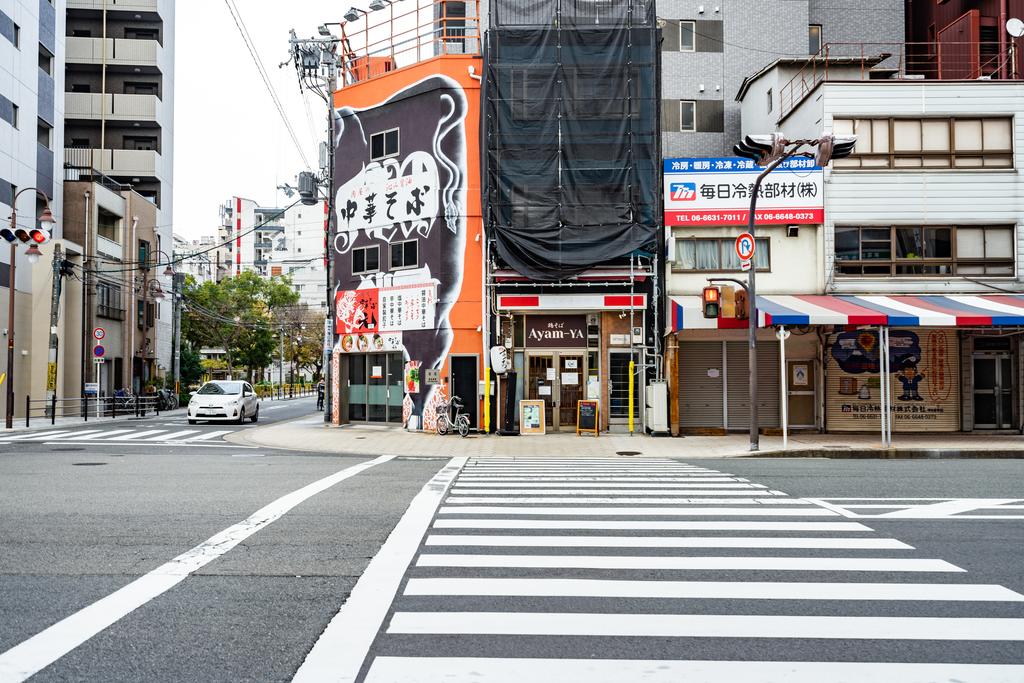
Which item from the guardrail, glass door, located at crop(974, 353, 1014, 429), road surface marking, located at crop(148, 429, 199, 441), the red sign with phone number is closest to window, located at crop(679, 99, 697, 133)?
the red sign with phone number

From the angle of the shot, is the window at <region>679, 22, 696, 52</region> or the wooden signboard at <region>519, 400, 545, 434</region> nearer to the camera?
the wooden signboard at <region>519, 400, 545, 434</region>

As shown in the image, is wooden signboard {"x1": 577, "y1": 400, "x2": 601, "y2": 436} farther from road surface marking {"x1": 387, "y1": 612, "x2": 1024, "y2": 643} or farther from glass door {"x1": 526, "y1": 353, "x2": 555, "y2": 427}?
road surface marking {"x1": 387, "y1": 612, "x2": 1024, "y2": 643}

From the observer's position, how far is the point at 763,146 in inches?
689

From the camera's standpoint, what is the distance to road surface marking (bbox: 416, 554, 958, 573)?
677 centimetres

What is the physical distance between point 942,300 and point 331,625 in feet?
71.7

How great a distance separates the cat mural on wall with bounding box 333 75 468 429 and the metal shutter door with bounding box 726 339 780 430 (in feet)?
28.9

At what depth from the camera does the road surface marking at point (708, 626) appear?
16.4 ft

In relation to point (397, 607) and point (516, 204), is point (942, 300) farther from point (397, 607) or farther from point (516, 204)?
point (397, 607)

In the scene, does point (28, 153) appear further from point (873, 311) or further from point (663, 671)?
point (663, 671)

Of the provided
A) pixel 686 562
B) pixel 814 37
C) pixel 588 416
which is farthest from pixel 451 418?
pixel 814 37

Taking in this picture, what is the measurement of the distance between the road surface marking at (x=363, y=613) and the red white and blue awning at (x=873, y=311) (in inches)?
562

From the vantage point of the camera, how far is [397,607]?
5.55m

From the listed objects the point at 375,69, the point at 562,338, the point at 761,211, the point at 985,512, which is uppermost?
the point at 375,69

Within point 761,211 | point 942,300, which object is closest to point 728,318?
point 761,211
